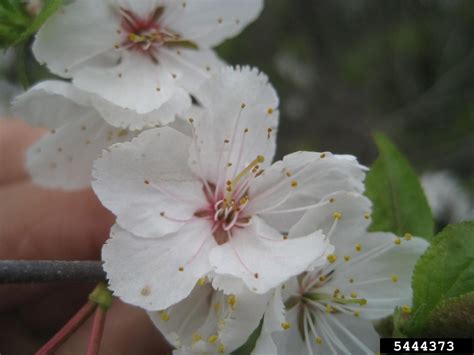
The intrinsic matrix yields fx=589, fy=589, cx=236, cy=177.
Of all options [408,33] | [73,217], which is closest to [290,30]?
[408,33]

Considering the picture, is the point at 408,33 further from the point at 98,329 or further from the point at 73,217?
the point at 98,329

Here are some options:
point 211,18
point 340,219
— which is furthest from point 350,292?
point 211,18

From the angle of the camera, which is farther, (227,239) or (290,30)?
(290,30)

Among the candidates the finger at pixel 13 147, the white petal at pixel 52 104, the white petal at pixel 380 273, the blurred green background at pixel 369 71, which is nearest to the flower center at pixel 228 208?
the white petal at pixel 380 273

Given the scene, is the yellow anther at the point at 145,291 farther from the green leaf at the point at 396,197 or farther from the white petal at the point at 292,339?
the green leaf at the point at 396,197

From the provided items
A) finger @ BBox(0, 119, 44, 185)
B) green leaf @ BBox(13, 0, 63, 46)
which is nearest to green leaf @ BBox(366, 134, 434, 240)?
green leaf @ BBox(13, 0, 63, 46)

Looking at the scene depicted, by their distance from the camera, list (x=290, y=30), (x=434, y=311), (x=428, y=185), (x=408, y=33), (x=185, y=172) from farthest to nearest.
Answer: (x=290, y=30) < (x=408, y=33) < (x=428, y=185) < (x=185, y=172) < (x=434, y=311)
